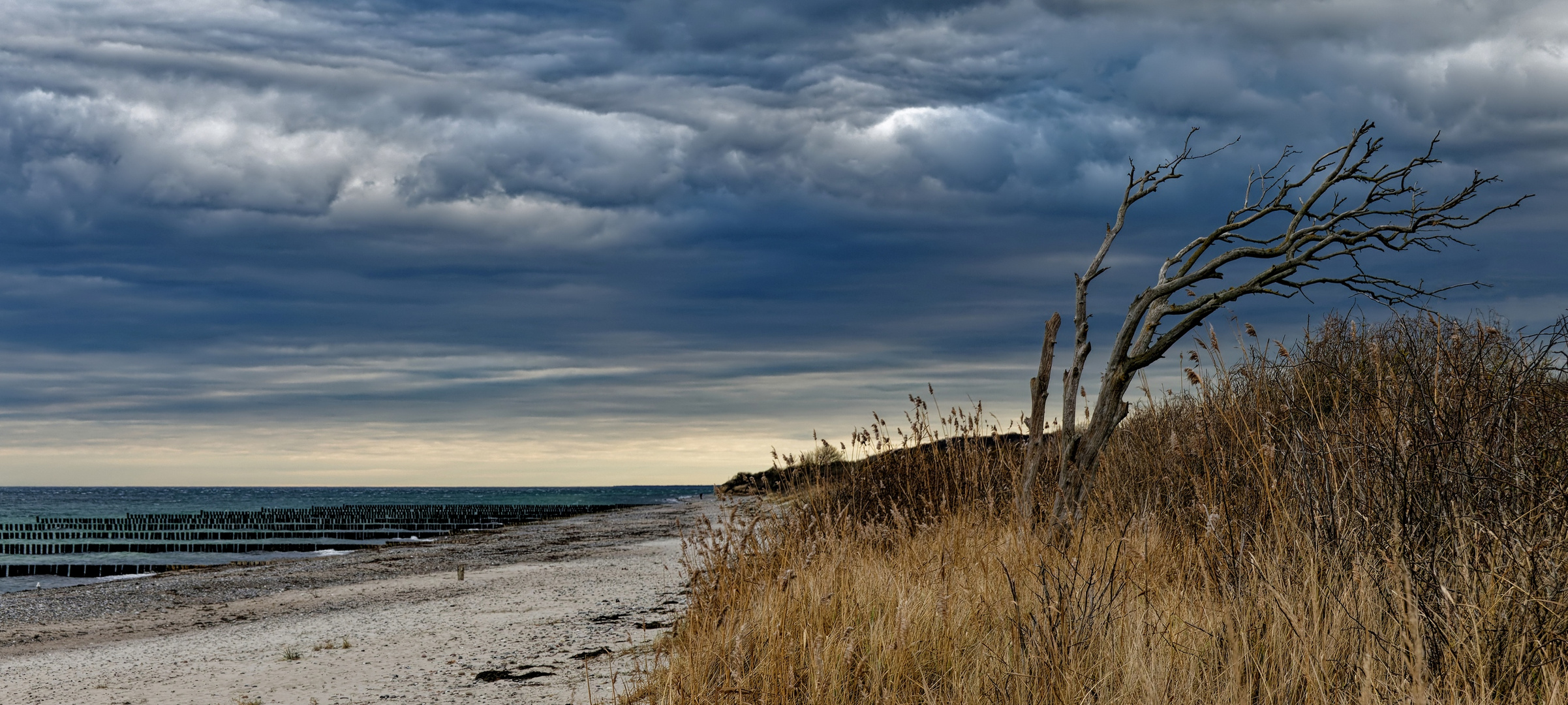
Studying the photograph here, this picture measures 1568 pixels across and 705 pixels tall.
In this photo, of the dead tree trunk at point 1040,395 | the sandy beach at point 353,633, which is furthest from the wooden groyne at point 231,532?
the dead tree trunk at point 1040,395

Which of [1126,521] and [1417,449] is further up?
[1417,449]

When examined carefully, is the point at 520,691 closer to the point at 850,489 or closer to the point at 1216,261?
the point at 850,489

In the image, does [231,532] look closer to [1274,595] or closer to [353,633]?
[353,633]

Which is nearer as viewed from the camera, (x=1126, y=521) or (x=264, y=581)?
(x=1126, y=521)

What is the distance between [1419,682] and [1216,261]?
19.9 feet

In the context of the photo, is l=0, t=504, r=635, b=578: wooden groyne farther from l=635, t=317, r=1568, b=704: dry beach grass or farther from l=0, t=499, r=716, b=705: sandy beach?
l=635, t=317, r=1568, b=704: dry beach grass

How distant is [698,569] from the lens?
6.12 meters

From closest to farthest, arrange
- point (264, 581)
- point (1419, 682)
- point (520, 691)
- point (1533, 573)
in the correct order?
point (1419, 682) < point (1533, 573) < point (520, 691) < point (264, 581)

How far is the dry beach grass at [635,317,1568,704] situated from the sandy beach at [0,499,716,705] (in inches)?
42.5

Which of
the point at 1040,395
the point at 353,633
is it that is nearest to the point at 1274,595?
the point at 1040,395

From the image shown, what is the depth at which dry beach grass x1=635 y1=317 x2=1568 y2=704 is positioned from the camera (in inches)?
138

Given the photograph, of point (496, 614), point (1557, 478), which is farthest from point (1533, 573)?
point (496, 614)

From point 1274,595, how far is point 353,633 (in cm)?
869

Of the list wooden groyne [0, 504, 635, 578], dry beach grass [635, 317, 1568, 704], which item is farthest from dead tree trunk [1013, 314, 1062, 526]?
wooden groyne [0, 504, 635, 578]
